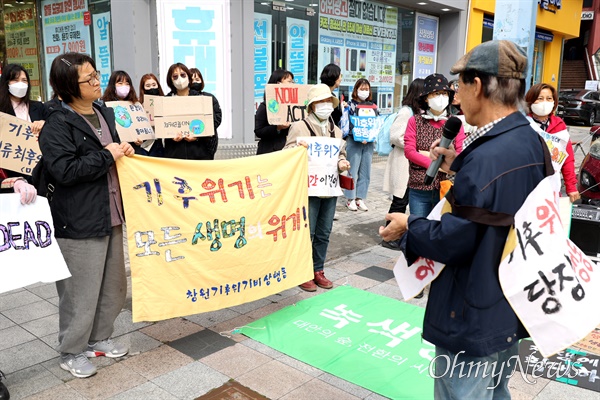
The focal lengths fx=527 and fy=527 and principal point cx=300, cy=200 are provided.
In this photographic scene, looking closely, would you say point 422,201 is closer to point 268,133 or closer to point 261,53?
point 268,133

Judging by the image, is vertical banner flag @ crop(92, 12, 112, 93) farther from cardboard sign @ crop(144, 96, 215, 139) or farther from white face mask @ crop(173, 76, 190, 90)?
cardboard sign @ crop(144, 96, 215, 139)

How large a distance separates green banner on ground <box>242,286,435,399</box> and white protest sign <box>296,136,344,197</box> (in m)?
0.96

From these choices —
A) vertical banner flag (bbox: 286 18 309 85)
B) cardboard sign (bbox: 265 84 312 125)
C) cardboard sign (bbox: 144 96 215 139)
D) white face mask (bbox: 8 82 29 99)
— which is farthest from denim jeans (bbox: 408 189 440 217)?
vertical banner flag (bbox: 286 18 309 85)

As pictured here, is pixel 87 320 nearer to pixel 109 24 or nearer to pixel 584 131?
pixel 109 24

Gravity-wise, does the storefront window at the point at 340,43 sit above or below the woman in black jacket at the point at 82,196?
above

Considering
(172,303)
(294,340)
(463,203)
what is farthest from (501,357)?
(172,303)

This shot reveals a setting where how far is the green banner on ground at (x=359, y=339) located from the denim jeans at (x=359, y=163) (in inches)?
137

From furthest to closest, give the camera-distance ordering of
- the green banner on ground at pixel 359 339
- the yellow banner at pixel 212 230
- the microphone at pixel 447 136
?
the yellow banner at pixel 212 230 < the green banner on ground at pixel 359 339 < the microphone at pixel 447 136

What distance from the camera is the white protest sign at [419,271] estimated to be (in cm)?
213

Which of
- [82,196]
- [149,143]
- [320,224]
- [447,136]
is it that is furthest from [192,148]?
[447,136]

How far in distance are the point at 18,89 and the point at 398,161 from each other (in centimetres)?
394

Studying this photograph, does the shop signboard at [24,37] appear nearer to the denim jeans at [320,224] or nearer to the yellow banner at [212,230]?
the denim jeans at [320,224]

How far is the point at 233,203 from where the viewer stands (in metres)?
4.04

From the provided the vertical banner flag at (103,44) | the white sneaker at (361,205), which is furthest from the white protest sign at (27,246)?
the vertical banner flag at (103,44)
